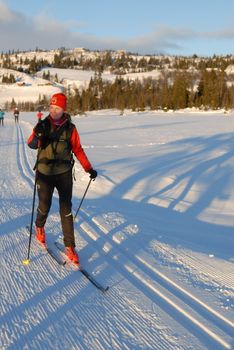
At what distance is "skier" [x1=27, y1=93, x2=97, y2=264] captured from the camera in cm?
520

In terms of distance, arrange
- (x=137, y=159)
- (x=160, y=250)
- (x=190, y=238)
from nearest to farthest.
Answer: (x=160, y=250) → (x=190, y=238) → (x=137, y=159)

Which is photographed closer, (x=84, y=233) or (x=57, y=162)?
(x=57, y=162)

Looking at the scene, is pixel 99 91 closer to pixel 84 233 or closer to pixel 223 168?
pixel 223 168

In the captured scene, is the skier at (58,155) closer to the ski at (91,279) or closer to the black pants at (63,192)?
the black pants at (63,192)

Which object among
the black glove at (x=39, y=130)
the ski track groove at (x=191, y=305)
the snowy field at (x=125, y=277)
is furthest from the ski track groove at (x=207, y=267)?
the black glove at (x=39, y=130)

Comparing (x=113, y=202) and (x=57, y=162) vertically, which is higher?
(x=57, y=162)

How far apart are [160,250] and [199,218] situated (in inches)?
137

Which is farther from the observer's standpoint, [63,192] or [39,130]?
[63,192]

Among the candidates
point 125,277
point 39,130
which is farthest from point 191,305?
point 39,130

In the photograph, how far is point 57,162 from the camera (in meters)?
5.41

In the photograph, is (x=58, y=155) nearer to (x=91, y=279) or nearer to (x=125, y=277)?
(x=91, y=279)

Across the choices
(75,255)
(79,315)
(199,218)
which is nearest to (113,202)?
(199,218)

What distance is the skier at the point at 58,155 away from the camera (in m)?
5.20

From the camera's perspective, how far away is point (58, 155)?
5.38m
